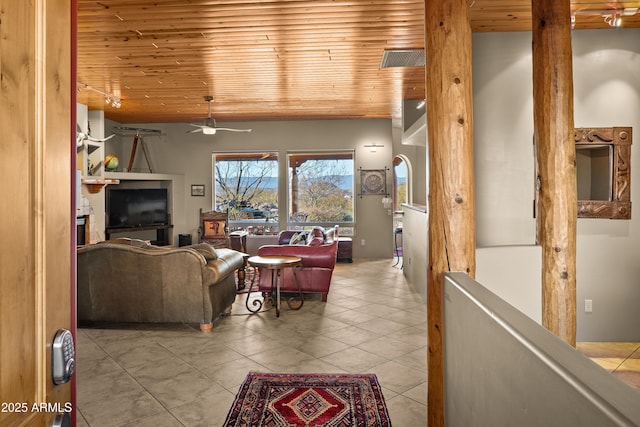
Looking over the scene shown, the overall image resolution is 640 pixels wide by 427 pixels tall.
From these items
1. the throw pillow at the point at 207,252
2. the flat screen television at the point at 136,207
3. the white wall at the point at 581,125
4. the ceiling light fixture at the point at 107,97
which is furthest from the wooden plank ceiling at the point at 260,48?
the throw pillow at the point at 207,252

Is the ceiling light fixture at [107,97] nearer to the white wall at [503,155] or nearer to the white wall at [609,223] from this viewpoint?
the white wall at [503,155]

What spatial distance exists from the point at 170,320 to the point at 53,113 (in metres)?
4.04

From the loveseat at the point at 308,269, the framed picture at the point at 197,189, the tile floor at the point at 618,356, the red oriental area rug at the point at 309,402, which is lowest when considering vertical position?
the red oriental area rug at the point at 309,402

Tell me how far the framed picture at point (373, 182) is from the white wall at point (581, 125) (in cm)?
562

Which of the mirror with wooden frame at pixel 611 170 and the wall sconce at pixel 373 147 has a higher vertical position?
the wall sconce at pixel 373 147

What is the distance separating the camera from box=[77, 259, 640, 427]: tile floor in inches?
115

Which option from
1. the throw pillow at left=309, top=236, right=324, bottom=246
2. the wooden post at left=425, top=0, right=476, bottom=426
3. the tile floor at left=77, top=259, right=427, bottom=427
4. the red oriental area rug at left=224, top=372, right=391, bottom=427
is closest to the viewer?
the wooden post at left=425, top=0, right=476, bottom=426

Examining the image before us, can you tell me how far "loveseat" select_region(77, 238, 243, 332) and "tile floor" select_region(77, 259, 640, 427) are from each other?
7.0 inches

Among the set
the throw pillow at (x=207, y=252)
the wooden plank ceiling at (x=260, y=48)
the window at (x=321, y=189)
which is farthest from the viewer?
the window at (x=321, y=189)

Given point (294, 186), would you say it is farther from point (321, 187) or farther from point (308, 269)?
point (308, 269)

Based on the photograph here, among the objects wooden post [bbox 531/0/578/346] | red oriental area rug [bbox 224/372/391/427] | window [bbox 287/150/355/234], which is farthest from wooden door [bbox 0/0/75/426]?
window [bbox 287/150/355/234]

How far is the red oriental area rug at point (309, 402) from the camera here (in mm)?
2747

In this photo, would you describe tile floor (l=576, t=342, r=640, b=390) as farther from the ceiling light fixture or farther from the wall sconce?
the ceiling light fixture

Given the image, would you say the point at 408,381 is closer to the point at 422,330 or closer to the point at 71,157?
the point at 422,330
